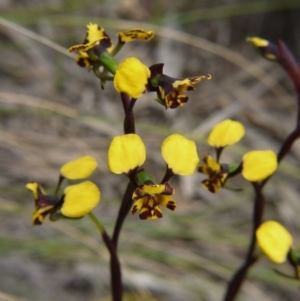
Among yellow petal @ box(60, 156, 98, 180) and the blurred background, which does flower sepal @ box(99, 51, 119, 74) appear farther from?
the blurred background

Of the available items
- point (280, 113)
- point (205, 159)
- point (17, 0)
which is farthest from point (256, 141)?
point (205, 159)

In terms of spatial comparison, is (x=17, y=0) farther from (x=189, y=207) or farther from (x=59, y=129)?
(x=189, y=207)

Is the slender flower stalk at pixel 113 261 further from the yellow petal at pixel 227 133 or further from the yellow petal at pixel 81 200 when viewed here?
the yellow petal at pixel 227 133

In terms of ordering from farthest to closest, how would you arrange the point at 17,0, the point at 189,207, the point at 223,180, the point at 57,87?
the point at 17,0
the point at 57,87
the point at 189,207
the point at 223,180

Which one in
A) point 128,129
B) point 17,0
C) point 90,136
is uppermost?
point 128,129

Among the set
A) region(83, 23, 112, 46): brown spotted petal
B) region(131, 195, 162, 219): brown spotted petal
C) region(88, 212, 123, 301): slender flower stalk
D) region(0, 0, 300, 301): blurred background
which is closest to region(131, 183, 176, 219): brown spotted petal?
region(131, 195, 162, 219): brown spotted petal

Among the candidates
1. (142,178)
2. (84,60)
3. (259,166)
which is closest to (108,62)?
(84,60)

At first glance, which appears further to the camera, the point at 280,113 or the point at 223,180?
the point at 280,113
